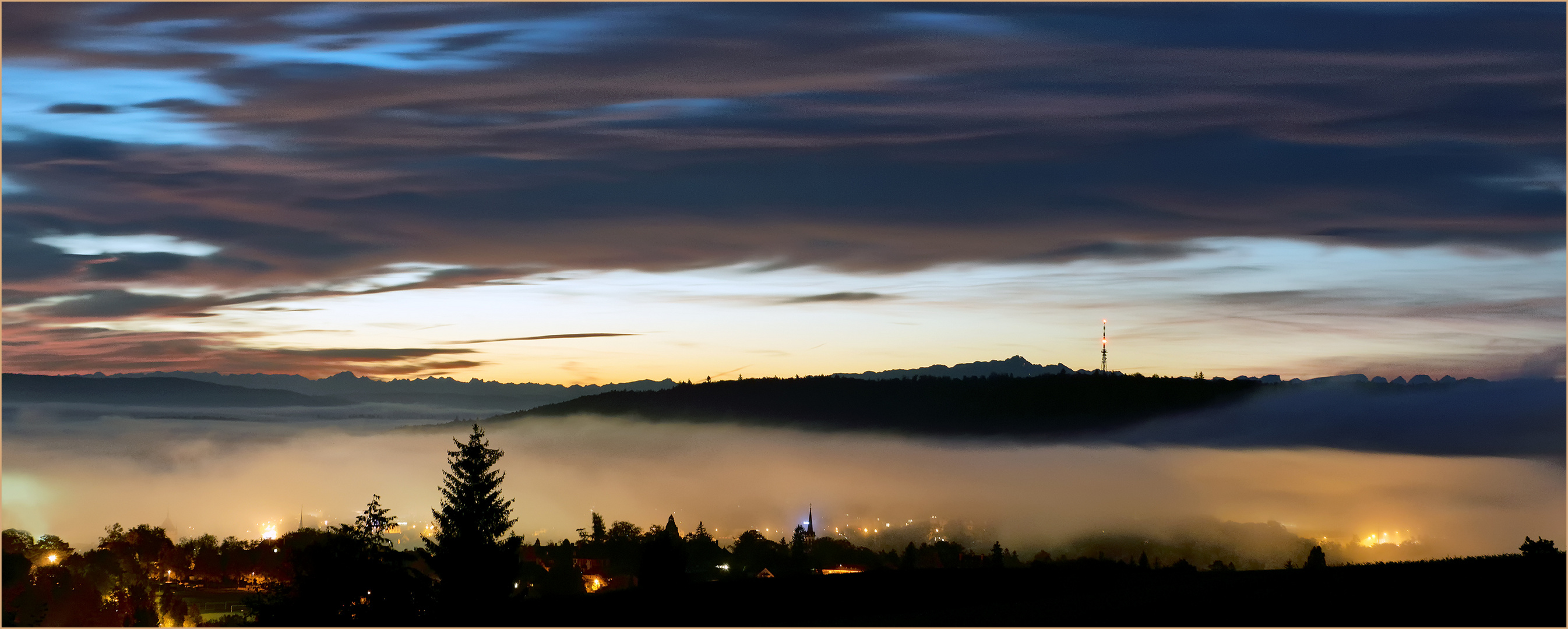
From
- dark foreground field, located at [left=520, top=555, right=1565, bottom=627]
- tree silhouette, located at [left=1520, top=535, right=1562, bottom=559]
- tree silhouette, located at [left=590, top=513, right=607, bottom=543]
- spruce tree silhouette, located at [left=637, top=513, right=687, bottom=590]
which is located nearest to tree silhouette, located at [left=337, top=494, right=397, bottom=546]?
spruce tree silhouette, located at [left=637, top=513, right=687, bottom=590]

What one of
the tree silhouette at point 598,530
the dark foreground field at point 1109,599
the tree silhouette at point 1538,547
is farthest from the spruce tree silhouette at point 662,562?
the tree silhouette at point 598,530

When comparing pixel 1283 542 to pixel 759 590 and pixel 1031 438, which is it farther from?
pixel 759 590

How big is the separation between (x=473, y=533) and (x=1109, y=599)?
109 ft

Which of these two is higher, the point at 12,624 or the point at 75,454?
the point at 75,454

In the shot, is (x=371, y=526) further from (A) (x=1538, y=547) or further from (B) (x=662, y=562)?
(A) (x=1538, y=547)

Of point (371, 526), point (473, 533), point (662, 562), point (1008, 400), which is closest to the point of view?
point (371, 526)

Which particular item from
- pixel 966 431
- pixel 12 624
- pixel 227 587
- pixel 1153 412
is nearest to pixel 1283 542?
pixel 1153 412

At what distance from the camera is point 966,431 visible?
644 feet

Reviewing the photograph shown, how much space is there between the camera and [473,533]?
5044 cm

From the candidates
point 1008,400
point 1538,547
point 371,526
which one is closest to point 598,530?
point 1008,400

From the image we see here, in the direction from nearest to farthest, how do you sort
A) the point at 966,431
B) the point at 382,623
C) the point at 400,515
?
1. the point at 382,623
2. the point at 400,515
3. the point at 966,431

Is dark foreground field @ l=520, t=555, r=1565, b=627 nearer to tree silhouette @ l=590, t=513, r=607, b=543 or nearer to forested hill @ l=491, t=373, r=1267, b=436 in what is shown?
tree silhouette @ l=590, t=513, r=607, b=543

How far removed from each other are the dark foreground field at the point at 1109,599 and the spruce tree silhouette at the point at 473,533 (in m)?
16.8

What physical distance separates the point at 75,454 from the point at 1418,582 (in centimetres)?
21498
